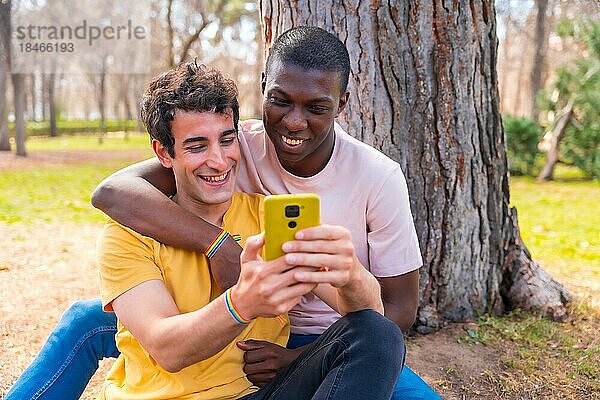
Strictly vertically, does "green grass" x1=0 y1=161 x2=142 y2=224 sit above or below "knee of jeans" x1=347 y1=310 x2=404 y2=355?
below

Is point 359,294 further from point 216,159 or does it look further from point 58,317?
point 58,317

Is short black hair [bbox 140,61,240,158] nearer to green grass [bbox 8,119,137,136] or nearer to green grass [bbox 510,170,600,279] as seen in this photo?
green grass [bbox 510,170,600,279]

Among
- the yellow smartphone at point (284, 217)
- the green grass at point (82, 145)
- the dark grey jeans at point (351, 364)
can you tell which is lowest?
the green grass at point (82, 145)

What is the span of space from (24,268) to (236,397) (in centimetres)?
397

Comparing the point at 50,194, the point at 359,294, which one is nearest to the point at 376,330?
the point at 359,294

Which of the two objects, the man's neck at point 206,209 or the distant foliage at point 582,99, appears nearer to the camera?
the man's neck at point 206,209

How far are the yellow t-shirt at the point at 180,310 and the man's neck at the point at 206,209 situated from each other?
0.13 metres

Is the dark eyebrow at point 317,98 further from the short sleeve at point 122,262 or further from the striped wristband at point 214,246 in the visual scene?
the short sleeve at point 122,262

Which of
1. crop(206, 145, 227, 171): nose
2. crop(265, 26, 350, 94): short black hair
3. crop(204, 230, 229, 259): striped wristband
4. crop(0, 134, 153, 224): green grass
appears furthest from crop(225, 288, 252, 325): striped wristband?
crop(0, 134, 153, 224): green grass

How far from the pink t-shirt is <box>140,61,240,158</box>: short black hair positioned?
39cm

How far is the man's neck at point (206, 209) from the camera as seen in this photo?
2.23m

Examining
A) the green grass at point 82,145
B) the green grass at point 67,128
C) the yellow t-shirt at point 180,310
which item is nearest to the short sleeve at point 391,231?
the yellow t-shirt at point 180,310

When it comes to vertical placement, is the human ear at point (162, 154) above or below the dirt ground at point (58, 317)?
above

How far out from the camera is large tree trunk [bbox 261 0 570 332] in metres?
3.22
